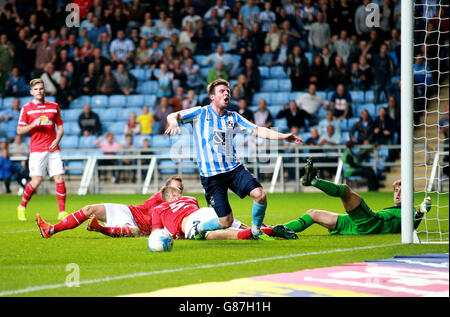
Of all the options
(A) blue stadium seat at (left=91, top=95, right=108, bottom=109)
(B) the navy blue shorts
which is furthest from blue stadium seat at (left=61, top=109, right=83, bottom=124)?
(B) the navy blue shorts

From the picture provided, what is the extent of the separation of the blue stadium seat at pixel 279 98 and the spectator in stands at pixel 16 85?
6479 millimetres

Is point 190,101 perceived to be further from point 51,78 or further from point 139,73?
point 51,78

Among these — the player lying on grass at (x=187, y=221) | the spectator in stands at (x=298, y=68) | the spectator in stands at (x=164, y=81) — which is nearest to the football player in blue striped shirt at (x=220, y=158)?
the player lying on grass at (x=187, y=221)

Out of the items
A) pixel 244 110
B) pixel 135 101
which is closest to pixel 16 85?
pixel 135 101

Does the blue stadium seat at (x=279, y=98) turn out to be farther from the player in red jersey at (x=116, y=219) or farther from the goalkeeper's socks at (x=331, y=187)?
the goalkeeper's socks at (x=331, y=187)

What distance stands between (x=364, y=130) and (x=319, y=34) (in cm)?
319

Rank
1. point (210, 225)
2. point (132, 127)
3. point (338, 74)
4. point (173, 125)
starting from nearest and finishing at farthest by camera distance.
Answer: point (173, 125), point (210, 225), point (338, 74), point (132, 127)

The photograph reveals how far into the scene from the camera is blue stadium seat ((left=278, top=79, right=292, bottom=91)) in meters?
18.8

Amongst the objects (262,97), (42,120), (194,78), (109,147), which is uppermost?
(194,78)

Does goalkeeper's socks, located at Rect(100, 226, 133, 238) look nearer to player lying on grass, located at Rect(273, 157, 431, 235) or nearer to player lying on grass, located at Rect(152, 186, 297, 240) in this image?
player lying on grass, located at Rect(152, 186, 297, 240)

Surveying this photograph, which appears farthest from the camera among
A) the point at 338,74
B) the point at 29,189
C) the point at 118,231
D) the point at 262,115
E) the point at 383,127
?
the point at 338,74

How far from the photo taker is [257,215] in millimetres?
6895

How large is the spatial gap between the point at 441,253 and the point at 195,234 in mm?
2469

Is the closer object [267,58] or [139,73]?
[267,58]
